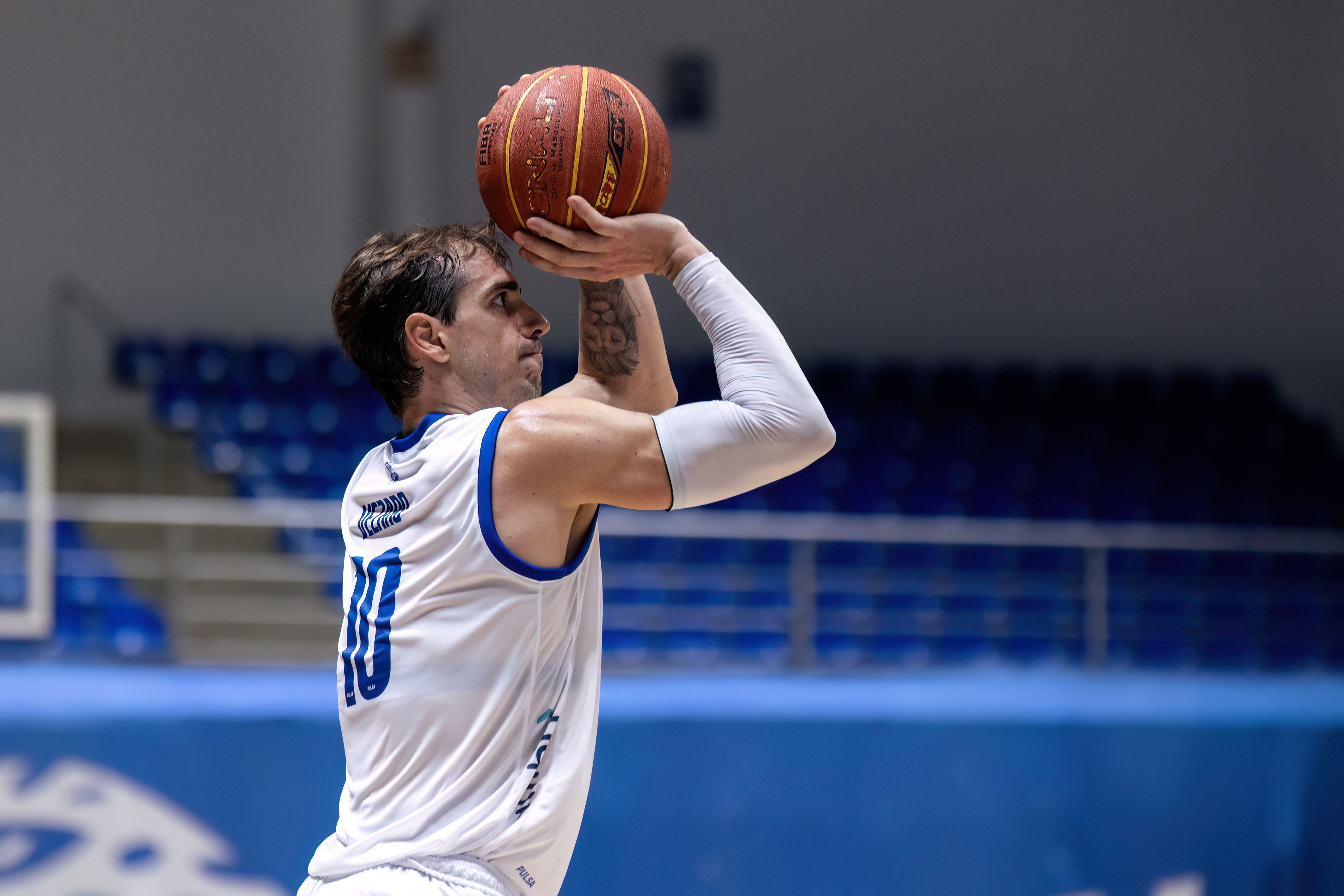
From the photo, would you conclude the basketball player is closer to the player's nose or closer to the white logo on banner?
the player's nose

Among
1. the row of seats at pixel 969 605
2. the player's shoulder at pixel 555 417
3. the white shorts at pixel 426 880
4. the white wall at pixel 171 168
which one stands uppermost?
the white wall at pixel 171 168

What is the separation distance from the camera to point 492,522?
1.45 meters

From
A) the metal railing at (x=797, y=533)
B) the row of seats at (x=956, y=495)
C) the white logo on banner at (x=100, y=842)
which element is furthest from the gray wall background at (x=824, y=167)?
the white logo on banner at (x=100, y=842)

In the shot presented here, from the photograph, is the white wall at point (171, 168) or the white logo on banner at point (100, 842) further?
the white wall at point (171, 168)

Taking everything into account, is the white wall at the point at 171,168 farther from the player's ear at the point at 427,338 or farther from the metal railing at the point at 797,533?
the player's ear at the point at 427,338

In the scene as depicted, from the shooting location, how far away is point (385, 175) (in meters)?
7.55

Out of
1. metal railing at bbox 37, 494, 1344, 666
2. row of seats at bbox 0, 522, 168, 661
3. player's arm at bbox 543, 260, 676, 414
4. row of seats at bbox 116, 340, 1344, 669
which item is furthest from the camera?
row of seats at bbox 116, 340, 1344, 669

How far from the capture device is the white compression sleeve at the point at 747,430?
1.43m

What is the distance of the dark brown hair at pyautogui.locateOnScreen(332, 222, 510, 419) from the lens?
1.64 m

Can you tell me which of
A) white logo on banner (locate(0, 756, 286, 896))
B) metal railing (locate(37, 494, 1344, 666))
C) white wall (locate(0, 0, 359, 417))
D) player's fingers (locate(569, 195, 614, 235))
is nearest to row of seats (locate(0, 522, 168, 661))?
metal railing (locate(37, 494, 1344, 666))

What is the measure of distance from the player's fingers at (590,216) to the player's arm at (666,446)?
0.15m

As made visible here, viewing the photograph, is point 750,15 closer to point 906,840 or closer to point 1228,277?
point 1228,277

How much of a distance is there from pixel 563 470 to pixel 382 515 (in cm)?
31

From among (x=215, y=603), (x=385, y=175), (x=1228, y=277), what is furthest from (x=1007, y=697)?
(x=1228, y=277)
